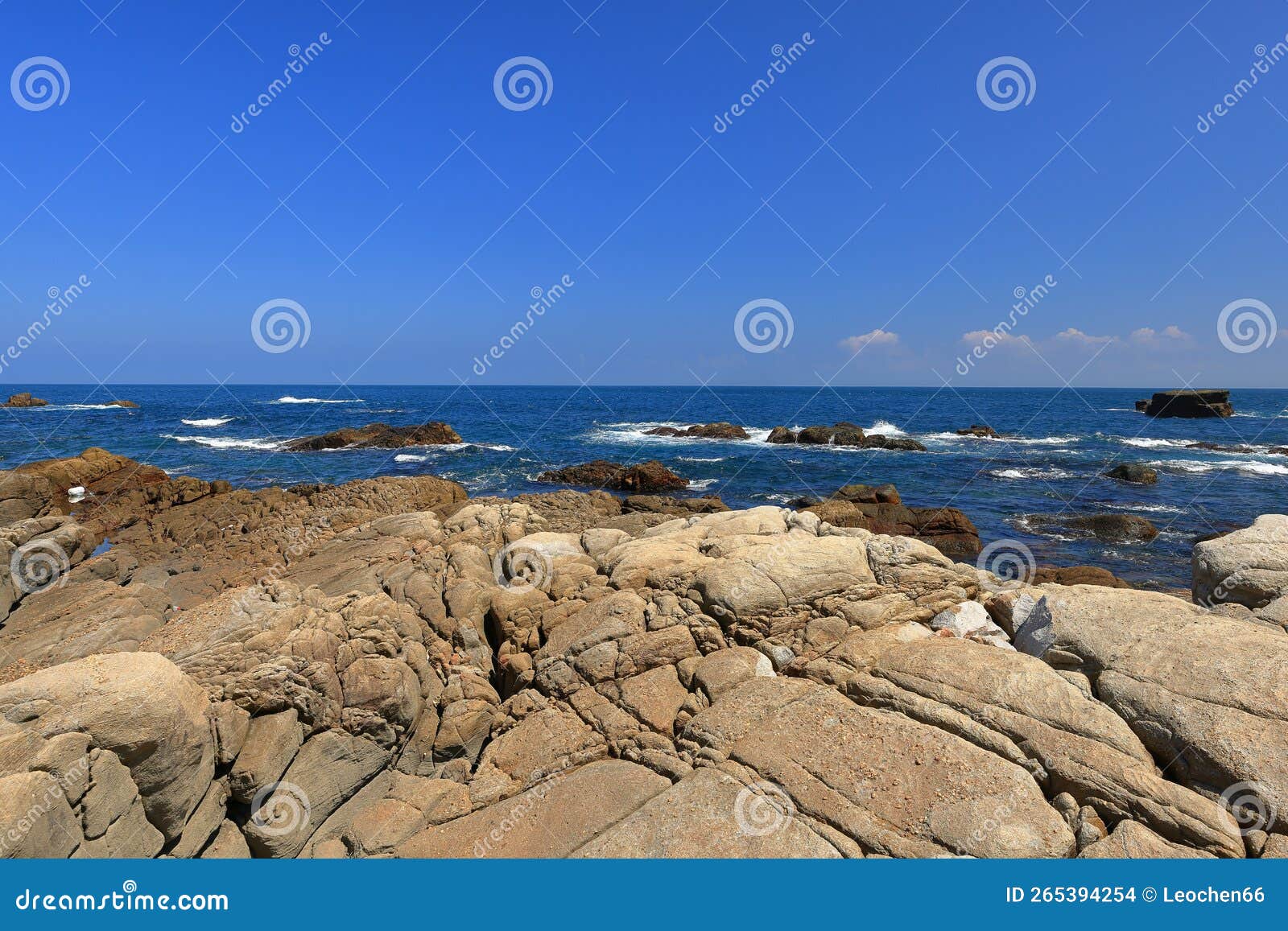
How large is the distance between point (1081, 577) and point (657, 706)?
11.8 m

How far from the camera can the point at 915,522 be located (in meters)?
20.7

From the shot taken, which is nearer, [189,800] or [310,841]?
[189,800]

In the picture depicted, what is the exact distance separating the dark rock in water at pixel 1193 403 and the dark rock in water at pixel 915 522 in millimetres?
63022

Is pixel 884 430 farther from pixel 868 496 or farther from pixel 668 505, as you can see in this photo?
pixel 668 505

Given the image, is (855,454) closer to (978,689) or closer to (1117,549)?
(1117,549)

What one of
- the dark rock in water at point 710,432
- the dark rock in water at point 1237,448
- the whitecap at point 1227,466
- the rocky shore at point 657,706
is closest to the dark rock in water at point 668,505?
the rocky shore at point 657,706

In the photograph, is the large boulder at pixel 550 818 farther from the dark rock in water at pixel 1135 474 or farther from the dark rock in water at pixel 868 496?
the dark rock in water at pixel 1135 474

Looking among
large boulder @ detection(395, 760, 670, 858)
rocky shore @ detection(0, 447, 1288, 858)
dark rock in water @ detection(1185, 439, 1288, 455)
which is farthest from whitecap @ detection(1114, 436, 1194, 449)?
large boulder @ detection(395, 760, 670, 858)

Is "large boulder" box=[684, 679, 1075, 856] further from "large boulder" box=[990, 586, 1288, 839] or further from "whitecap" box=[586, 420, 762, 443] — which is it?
"whitecap" box=[586, 420, 762, 443]

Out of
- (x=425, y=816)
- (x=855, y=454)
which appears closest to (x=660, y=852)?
(x=425, y=816)

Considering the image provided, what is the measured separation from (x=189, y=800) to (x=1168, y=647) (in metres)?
11.1

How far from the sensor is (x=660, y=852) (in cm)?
577

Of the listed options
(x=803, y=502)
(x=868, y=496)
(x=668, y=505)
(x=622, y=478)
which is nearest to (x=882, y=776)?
(x=668, y=505)

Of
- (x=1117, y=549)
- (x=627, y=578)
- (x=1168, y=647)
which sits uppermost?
(x=1117, y=549)
